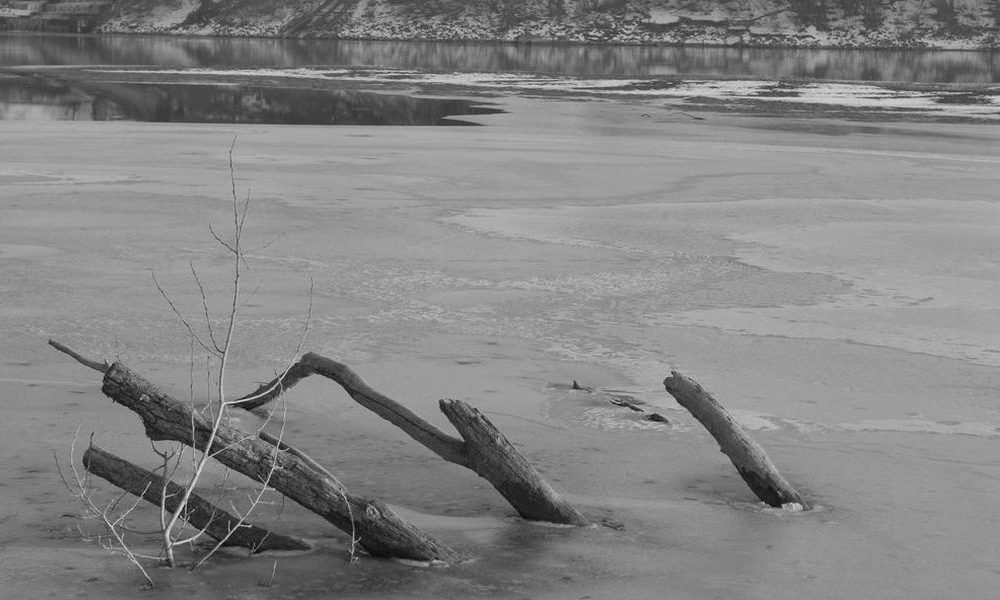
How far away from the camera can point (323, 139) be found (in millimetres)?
21547

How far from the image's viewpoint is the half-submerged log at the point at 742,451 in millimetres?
5559

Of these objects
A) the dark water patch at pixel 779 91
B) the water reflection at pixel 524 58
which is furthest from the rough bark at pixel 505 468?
the water reflection at pixel 524 58

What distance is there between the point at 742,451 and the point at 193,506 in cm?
213

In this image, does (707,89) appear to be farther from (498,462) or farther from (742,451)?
(498,462)

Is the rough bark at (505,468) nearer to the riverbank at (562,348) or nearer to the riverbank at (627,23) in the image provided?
the riverbank at (562,348)

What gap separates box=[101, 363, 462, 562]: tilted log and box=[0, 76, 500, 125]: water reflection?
21.0 m

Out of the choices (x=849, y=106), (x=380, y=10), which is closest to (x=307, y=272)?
(x=849, y=106)

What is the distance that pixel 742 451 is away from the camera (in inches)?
221

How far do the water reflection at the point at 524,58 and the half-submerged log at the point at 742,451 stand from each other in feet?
124

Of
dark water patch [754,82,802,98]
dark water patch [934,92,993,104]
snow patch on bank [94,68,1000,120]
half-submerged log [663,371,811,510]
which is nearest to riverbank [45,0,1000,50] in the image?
snow patch on bank [94,68,1000,120]

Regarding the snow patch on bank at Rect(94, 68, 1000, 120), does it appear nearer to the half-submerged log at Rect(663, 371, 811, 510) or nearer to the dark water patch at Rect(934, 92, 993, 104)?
the dark water patch at Rect(934, 92, 993, 104)

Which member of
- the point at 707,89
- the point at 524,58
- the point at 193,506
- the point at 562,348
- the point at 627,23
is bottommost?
the point at 524,58

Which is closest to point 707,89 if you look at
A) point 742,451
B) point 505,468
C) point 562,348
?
point 562,348

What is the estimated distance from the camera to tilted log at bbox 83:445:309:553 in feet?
15.5
